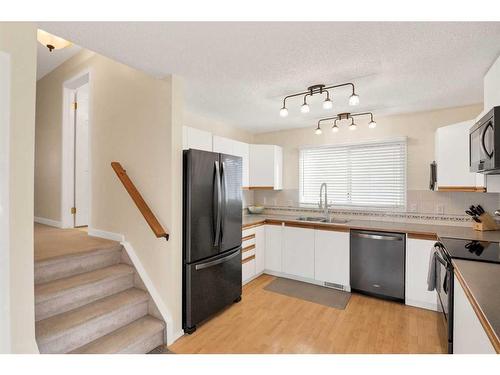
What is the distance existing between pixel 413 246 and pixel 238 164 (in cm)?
220

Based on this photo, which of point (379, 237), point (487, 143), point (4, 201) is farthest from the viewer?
point (379, 237)

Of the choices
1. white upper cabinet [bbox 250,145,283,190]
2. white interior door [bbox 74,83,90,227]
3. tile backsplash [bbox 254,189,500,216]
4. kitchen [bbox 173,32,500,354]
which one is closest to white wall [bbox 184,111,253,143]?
kitchen [bbox 173,32,500,354]

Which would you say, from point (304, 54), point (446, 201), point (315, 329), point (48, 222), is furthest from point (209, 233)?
point (446, 201)

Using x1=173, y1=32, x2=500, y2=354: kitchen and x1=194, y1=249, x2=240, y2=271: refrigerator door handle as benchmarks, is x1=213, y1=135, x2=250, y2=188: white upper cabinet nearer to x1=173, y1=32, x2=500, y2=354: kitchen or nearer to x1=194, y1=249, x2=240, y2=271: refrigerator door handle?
x1=173, y1=32, x2=500, y2=354: kitchen

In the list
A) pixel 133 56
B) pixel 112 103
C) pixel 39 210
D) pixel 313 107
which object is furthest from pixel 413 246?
pixel 39 210

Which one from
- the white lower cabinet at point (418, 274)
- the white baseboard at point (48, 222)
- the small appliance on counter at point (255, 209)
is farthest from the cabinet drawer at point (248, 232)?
the white baseboard at point (48, 222)

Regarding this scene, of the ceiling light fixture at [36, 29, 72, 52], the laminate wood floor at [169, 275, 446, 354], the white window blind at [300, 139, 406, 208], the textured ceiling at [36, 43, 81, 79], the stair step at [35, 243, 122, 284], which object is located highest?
the textured ceiling at [36, 43, 81, 79]

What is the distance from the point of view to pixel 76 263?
220 centimetres

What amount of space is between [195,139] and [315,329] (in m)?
2.36

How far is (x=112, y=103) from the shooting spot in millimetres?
A: 2664

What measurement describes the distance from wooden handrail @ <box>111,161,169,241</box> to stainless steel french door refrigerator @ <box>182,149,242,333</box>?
0.79 feet

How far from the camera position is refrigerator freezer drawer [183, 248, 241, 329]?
2260 mm

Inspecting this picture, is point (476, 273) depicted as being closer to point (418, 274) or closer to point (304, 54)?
point (418, 274)

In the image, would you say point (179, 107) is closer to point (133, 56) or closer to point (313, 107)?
point (133, 56)
